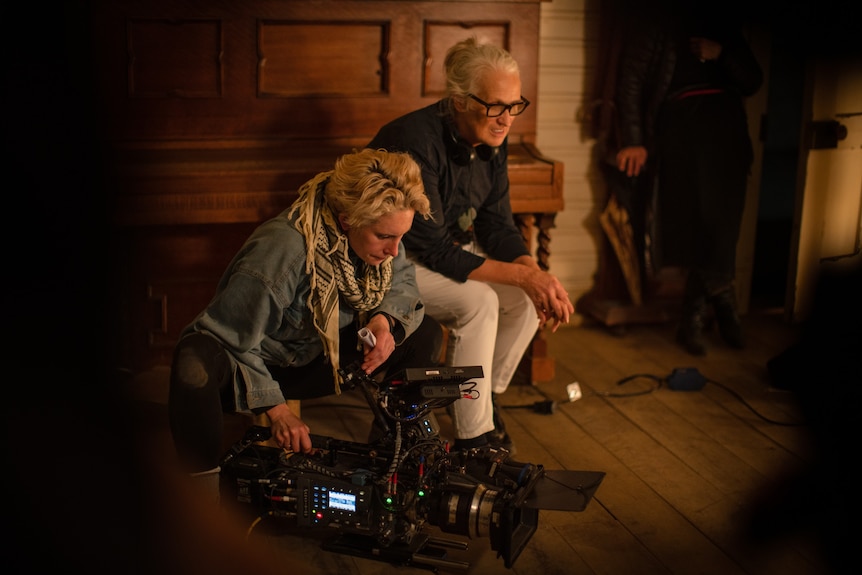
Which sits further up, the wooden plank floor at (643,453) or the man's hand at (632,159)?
the man's hand at (632,159)

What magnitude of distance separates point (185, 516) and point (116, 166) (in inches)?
89.0

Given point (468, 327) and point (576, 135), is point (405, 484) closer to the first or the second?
point (468, 327)

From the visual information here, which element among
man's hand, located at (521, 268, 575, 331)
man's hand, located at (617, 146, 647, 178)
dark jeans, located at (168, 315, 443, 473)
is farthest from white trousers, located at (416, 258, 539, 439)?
man's hand, located at (617, 146, 647, 178)

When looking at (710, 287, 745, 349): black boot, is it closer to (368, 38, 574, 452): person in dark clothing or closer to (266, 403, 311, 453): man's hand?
(368, 38, 574, 452): person in dark clothing

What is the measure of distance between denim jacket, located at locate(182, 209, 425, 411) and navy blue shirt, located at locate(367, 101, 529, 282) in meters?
0.42

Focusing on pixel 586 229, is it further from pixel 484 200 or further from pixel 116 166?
pixel 116 166

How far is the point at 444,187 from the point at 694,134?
139 centimetres

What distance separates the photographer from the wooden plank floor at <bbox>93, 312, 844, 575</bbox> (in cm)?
241

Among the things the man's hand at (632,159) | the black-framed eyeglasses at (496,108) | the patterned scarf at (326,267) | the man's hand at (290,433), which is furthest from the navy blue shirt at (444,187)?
the man's hand at (632,159)

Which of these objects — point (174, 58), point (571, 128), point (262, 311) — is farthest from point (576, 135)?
point (262, 311)

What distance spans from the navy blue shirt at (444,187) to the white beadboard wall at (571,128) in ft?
3.31

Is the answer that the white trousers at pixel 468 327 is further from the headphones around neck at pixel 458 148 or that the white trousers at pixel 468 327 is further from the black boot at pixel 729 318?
the black boot at pixel 729 318

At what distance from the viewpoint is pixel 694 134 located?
3838 millimetres

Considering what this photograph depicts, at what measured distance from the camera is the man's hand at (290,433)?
2264 mm
